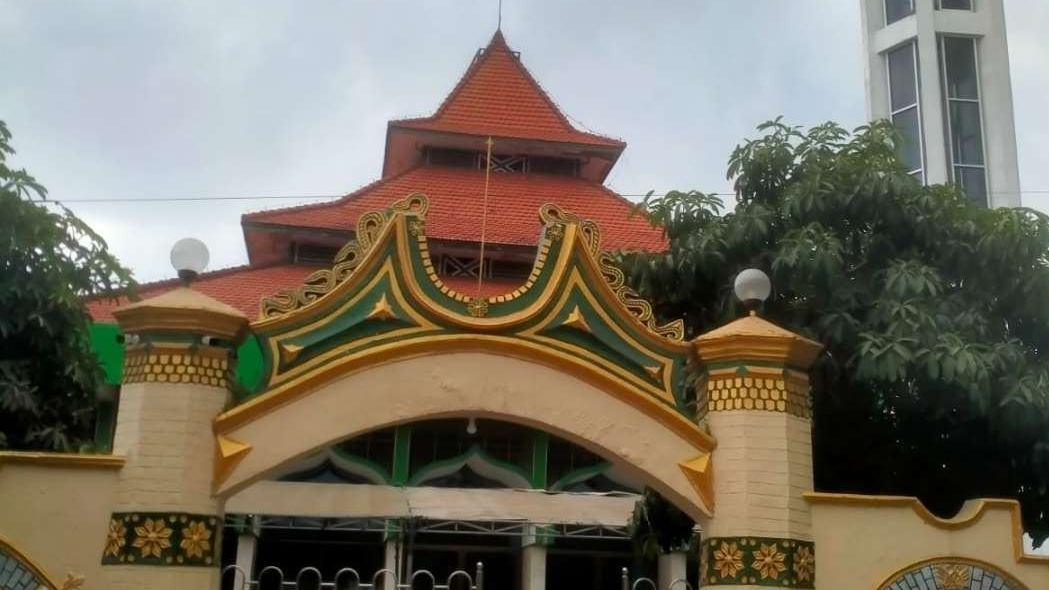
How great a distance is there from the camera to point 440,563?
15.1m

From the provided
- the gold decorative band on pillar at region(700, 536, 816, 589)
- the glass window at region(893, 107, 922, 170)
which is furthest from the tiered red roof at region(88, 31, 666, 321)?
the gold decorative band on pillar at region(700, 536, 816, 589)

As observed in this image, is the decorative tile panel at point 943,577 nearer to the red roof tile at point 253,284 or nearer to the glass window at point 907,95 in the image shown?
the red roof tile at point 253,284

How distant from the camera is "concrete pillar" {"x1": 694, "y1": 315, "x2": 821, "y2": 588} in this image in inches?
261

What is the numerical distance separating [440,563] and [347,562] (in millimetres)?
1226

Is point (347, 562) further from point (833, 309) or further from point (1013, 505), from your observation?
point (1013, 505)

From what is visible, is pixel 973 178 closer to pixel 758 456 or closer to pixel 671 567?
pixel 671 567

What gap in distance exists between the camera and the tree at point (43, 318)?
7805mm

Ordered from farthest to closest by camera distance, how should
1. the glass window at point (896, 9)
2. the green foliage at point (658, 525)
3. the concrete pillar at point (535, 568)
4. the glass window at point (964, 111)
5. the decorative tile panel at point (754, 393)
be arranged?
the glass window at point (896, 9) → the glass window at point (964, 111) → the concrete pillar at point (535, 568) → the green foliage at point (658, 525) → the decorative tile panel at point (754, 393)

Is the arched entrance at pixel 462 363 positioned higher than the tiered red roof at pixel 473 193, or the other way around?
the tiered red roof at pixel 473 193

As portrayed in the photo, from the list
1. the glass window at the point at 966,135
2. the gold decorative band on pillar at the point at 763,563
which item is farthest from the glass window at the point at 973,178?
the gold decorative band on pillar at the point at 763,563

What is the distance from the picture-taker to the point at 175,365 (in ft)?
21.3

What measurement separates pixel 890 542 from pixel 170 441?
3954mm

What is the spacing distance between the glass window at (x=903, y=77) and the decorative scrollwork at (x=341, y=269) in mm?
16854

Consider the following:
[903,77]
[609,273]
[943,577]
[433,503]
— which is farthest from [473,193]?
[943,577]
